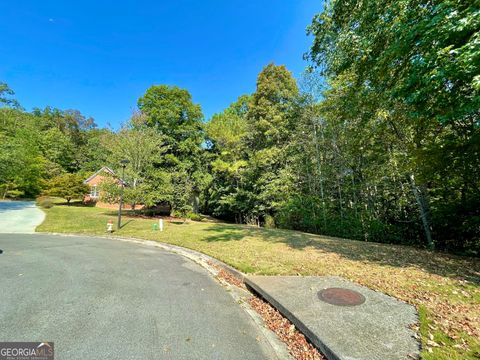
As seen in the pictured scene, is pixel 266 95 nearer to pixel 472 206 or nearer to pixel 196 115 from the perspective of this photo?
pixel 196 115

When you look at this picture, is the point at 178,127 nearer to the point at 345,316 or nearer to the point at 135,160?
the point at 135,160

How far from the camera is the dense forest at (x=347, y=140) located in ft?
14.1

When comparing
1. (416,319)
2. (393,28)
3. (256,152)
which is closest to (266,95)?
(256,152)

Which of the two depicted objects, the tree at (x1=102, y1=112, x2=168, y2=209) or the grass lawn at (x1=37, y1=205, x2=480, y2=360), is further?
the tree at (x1=102, y1=112, x2=168, y2=209)

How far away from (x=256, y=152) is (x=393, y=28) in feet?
45.9

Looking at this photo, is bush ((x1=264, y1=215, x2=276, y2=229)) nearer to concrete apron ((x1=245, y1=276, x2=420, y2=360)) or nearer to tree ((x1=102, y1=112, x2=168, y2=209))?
tree ((x1=102, y1=112, x2=168, y2=209))

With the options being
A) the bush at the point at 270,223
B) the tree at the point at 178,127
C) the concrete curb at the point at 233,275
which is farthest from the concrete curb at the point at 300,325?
the tree at the point at 178,127

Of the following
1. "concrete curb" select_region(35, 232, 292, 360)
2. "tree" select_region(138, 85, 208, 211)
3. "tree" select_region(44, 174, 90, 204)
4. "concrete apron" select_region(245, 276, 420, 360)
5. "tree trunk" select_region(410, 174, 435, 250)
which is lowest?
"concrete curb" select_region(35, 232, 292, 360)

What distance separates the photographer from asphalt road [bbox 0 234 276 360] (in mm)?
2533

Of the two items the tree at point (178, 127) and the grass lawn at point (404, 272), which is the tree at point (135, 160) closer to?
the tree at point (178, 127)

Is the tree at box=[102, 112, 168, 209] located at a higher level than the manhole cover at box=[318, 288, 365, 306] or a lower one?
higher

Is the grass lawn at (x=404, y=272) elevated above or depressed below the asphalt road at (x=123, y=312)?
above

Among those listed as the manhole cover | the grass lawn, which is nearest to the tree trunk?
the grass lawn

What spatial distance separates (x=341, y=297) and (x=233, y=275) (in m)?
2.43
